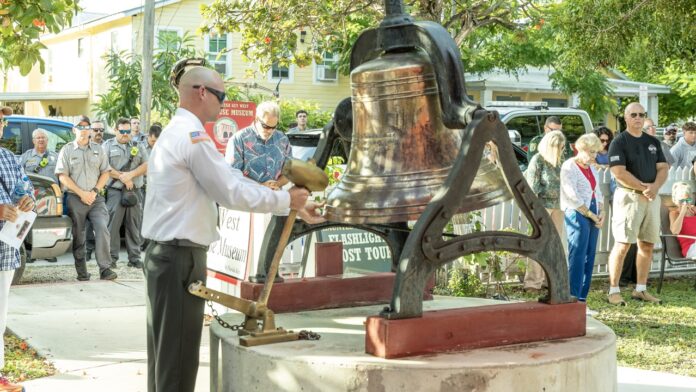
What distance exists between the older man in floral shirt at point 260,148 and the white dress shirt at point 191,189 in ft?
15.8

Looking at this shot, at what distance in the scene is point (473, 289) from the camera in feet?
33.6

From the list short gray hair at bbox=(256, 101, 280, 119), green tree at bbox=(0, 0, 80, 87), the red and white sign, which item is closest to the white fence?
short gray hair at bbox=(256, 101, 280, 119)

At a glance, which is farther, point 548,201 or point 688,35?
point 688,35

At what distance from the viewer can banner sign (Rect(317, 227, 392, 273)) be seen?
1002cm

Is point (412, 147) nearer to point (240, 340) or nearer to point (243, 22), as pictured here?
point (240, 340)

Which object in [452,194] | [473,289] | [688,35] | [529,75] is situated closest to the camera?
[452,194]

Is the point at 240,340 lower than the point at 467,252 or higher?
lower

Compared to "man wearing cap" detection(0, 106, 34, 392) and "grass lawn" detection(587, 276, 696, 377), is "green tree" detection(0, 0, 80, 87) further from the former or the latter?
"grass lawn" detection(587, 276, 696, 377)

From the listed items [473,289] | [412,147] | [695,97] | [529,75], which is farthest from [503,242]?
[695,97]

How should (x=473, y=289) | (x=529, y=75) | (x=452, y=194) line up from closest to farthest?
Answer: 1. (x=452, y=194)
2. (x=473, y=289)
3. (x=529, y=75)

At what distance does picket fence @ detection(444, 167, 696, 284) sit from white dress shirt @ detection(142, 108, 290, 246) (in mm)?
6123

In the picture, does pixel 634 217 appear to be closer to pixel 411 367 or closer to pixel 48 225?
pixel 48 225

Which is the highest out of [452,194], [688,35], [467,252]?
[688,35]

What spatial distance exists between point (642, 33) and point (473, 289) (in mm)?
4614
